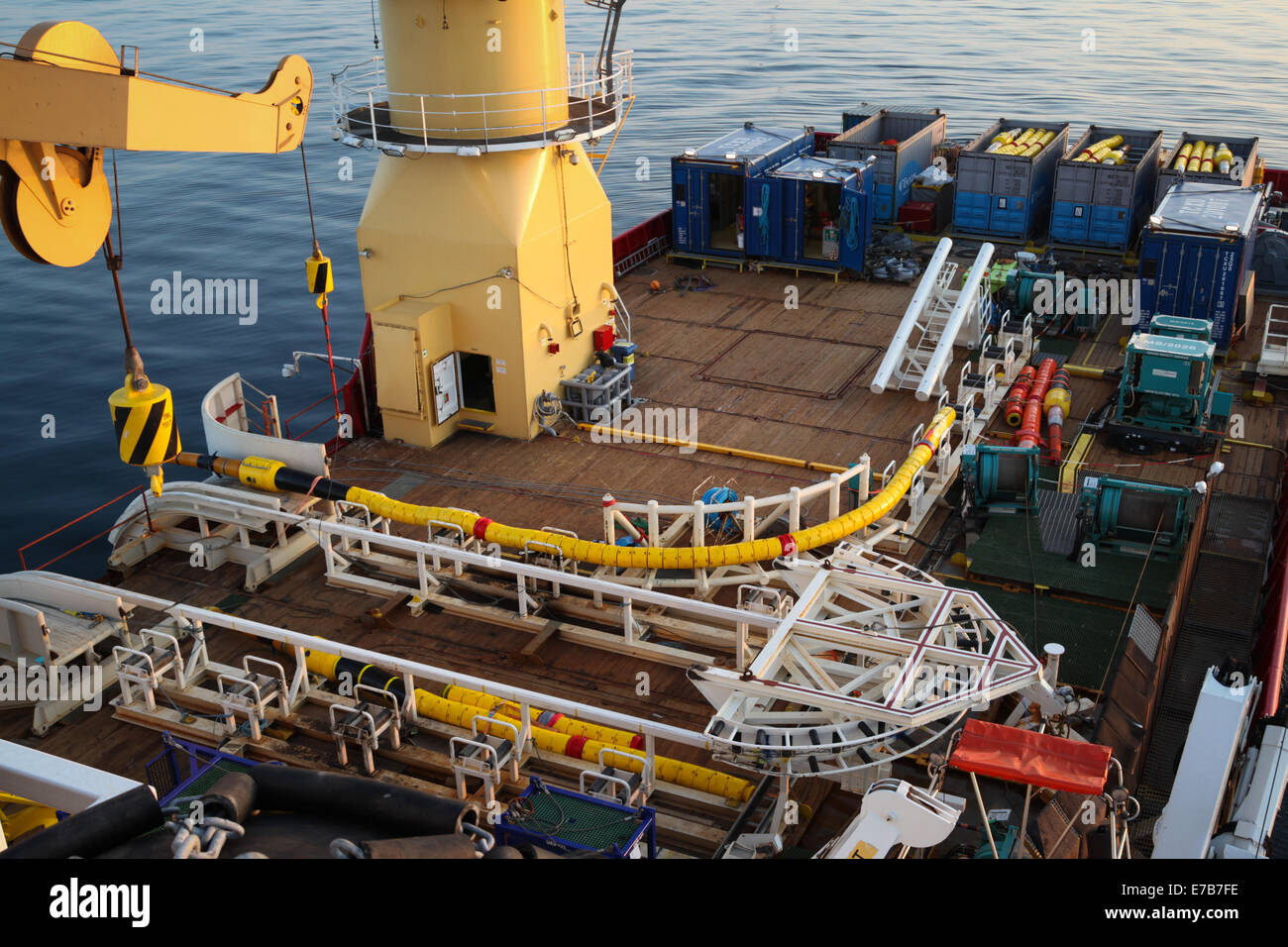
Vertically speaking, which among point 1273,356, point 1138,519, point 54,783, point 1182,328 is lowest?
point 1138,519

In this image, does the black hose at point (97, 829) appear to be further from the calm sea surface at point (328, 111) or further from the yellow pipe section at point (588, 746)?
the calm sea surface at point (328, 111)

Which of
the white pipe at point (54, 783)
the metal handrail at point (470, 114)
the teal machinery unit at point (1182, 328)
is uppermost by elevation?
the metal handrail at point (470, 114)

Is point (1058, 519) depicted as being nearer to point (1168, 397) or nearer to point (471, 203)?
point (1168, 397)

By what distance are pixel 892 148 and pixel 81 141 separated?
26860mm

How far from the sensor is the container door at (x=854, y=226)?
94.5 feet

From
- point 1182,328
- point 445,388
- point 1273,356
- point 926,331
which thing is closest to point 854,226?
point 926,331

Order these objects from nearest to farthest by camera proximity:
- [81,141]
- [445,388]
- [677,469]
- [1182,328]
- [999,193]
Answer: [81,141]
[677,469]
[445,388]
[1182,328]
[999,193]

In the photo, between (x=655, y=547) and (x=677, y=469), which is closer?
(x=655, y=547)

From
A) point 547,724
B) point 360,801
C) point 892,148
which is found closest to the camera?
point 360,801

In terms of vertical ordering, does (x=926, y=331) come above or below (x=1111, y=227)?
below

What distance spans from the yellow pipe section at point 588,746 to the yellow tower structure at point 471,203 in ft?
25.7

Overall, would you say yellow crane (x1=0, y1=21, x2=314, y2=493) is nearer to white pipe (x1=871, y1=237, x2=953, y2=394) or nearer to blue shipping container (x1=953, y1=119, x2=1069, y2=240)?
white pipe (x1=871, y1=237, x2=953, y2=394)

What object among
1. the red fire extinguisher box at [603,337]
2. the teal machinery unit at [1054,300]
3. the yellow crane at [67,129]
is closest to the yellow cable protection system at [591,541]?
the red fire extinguisher box at [603,337]

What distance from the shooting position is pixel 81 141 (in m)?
10.1
